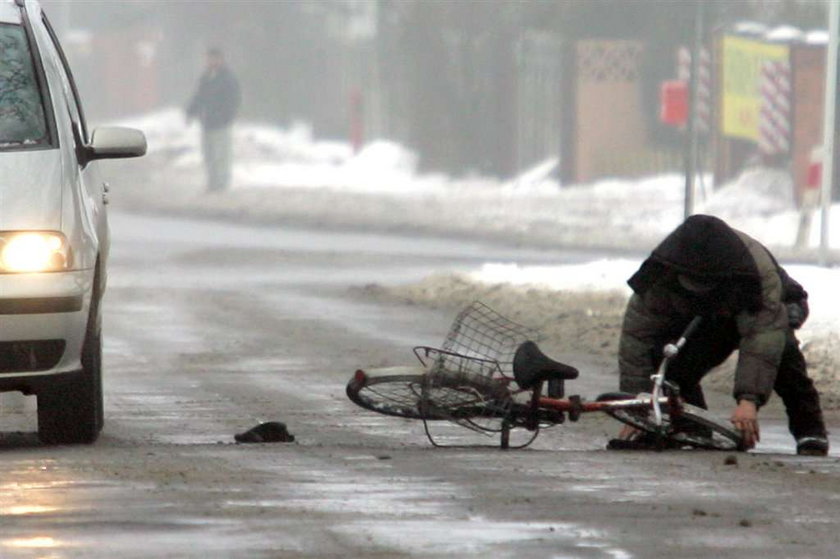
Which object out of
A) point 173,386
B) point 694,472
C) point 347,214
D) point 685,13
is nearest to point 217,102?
point 347,214

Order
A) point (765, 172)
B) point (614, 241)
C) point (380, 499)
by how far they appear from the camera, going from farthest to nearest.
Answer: point (765, 172), point (614, 241), point (380, 499)

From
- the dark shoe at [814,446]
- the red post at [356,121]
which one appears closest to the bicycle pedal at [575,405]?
the dark shoe at [814,446]

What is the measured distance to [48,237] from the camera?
810 cm

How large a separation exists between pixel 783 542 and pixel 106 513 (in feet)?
6.08

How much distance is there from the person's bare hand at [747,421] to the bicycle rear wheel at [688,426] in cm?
4

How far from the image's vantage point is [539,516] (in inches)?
256

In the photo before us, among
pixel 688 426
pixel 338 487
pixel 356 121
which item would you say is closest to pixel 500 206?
pixel 356 121

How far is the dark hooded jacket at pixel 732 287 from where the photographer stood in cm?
837

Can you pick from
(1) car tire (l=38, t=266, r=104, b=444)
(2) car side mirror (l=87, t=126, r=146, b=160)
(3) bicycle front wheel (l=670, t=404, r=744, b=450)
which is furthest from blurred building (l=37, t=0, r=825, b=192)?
(1) car tire (l=38, t=266, r=104, b=444)

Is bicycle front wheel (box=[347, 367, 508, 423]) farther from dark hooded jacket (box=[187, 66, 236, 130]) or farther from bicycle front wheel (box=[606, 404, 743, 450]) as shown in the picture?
dark hooded jacket (box=[187, 66, 236, 130])

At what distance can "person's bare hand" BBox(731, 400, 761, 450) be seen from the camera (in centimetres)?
842

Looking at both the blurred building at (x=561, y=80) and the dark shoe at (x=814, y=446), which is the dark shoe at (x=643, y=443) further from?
the blurred building at (x=561, y=80)

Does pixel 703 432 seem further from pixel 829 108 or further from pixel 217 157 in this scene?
pixel 217 157

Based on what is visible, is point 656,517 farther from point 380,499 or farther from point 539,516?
point 380,499
